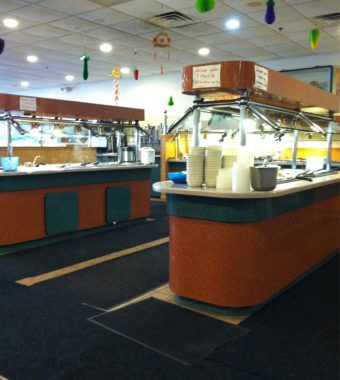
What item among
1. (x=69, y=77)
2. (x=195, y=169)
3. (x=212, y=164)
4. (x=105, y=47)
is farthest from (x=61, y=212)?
(x=69, y=77)

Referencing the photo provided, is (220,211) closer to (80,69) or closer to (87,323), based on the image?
(87,323)

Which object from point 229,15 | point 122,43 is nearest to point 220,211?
point 229,15

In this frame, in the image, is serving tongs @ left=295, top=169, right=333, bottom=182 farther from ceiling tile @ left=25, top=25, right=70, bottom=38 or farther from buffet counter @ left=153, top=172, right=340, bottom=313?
ceiling tile @ left=25, top=25, right=70, bottom=38

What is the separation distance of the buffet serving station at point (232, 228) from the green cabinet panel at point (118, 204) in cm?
262

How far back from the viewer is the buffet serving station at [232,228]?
3.00 m

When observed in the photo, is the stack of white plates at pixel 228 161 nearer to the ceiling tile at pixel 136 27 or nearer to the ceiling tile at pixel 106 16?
the ceiling tile at pixel 106 16

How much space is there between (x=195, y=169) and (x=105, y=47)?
595 cm

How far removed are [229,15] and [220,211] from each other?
4.37 m

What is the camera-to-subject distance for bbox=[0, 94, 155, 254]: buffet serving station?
4.82 metres

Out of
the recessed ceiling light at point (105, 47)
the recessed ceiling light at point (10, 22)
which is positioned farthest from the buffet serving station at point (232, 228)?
the recessed ceiling light at point (105, 47)

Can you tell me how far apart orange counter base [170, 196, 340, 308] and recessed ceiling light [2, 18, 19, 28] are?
5.07 m

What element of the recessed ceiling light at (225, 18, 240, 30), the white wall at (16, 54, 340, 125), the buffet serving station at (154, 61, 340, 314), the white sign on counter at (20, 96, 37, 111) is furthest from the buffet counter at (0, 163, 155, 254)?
the white wall at (16, 54, 340, 125)

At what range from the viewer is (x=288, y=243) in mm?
3561

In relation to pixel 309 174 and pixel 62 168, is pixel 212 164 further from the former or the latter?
pixel 62 168
